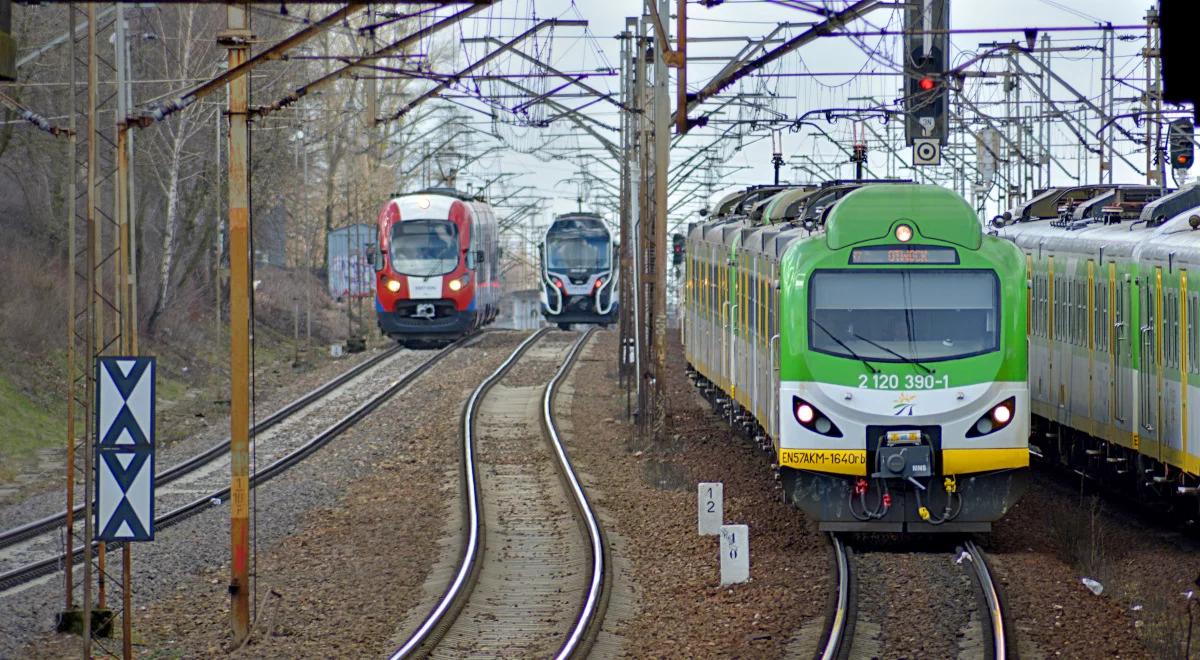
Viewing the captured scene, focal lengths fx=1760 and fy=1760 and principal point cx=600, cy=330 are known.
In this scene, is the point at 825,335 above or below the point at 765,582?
above

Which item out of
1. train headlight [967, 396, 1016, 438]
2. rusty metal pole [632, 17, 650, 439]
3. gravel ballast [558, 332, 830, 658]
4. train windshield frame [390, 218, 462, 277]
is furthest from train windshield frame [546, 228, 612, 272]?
train headlight [967, 396, 1016, 438]

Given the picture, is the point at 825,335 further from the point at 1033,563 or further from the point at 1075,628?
the point at 1075,628

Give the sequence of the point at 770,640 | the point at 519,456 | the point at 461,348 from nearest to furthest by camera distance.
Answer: the point at 770,640 → the point at 519,456 → the point at 461,348

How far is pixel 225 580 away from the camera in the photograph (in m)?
16.6

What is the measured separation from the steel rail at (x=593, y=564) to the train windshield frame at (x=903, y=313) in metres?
2.75

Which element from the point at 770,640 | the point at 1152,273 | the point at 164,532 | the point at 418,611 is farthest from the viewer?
the point at 164,532

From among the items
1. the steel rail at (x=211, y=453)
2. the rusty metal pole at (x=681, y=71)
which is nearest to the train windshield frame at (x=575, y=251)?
the steel rail at (x=211, y=453)

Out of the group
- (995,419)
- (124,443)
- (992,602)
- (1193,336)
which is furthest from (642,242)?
(124,443)

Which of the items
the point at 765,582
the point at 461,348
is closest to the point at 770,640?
the point at 765,582

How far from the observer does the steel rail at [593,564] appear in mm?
12398

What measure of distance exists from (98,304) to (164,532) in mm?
4986

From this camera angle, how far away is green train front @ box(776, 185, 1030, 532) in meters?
15.0

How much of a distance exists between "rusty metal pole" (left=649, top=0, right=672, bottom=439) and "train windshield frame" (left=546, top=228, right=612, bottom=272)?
2676 cm

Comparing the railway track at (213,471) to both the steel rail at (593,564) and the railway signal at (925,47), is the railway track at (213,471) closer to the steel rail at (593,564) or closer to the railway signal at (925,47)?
the steel rail at (593,564)
